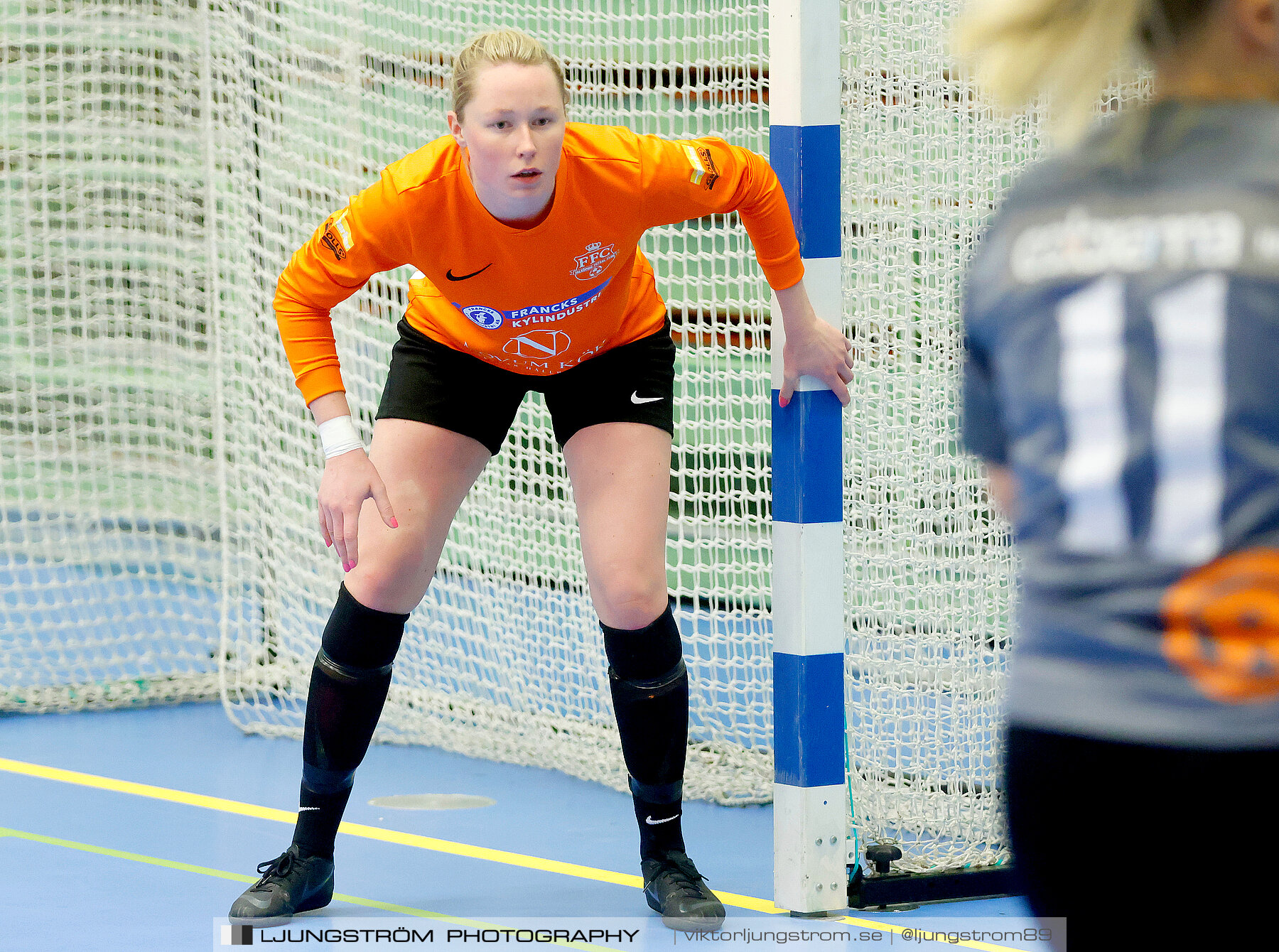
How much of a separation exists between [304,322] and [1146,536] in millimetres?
1891

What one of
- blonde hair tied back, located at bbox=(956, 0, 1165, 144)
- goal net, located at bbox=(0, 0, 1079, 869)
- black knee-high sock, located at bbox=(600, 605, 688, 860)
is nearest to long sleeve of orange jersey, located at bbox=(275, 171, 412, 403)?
black knee-high sock, located at bbox=(600, 605, 688, 860)

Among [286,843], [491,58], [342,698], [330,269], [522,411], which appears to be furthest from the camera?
[522,411]

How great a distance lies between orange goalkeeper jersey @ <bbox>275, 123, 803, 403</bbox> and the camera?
262 centimetres

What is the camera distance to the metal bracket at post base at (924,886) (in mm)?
2932

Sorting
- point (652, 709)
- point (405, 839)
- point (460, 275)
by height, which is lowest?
point (405, 839)

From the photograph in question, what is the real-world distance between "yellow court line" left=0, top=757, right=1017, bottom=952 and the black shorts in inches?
35.9

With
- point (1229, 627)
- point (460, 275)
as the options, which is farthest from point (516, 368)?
point (1229, 627)

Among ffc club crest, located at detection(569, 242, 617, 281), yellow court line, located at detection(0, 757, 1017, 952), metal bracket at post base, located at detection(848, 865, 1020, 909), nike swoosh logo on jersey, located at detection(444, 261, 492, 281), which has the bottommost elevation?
yellow court line, located at detection(0, 757, 1017, 952)

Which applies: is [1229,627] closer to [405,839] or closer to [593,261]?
[593,261]

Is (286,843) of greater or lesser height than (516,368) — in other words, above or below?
below

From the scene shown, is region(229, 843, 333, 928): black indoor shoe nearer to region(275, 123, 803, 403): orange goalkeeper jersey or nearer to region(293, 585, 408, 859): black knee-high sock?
region(293, 585, 408, 859): black knee-high sock

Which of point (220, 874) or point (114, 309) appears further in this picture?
point (114, 309)

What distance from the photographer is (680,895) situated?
2.84 m

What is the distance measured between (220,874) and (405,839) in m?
0.42
